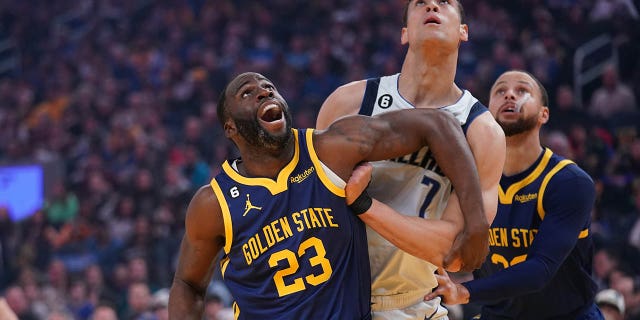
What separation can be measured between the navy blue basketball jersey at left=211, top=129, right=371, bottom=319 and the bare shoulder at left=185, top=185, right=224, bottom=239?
1.4 inches

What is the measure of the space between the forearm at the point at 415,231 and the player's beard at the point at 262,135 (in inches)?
18.3

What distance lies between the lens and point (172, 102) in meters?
15.7

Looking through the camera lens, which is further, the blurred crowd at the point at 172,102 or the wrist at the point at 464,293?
the blurred crowd at the point at 172,102

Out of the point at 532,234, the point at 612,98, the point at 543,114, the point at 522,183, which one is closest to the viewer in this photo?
the point at 532,234

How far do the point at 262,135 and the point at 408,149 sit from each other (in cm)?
63

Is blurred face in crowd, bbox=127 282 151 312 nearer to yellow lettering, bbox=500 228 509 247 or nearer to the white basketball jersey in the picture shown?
yellow lettering, bbox=500 228 509 247

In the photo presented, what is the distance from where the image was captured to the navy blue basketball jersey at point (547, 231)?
4.75 m

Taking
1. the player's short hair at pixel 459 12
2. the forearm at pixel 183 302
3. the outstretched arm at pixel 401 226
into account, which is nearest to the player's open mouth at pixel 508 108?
the player's short hair at pixel 459 12

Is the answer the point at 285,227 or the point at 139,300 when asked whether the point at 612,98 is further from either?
the point at 285,227

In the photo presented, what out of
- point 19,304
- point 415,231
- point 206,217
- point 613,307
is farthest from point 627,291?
point 19,304

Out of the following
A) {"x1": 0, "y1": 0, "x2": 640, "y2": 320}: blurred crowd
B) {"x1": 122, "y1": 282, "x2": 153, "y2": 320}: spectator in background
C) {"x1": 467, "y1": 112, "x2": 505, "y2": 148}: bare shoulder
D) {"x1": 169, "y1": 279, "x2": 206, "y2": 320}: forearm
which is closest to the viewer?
{"x1": 467, "y1": 112, "x2": 505, "y2": 148}: bare shoulder

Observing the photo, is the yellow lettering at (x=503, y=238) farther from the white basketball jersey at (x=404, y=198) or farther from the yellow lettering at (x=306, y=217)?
the yellow lettering at (x=306, y=217)

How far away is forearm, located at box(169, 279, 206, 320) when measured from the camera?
419cm

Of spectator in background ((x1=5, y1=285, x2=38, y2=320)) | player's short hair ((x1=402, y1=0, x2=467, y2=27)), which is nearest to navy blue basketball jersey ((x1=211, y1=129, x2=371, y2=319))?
player's short hair ((x1=402, y1=0, x2=467, y2=27))
